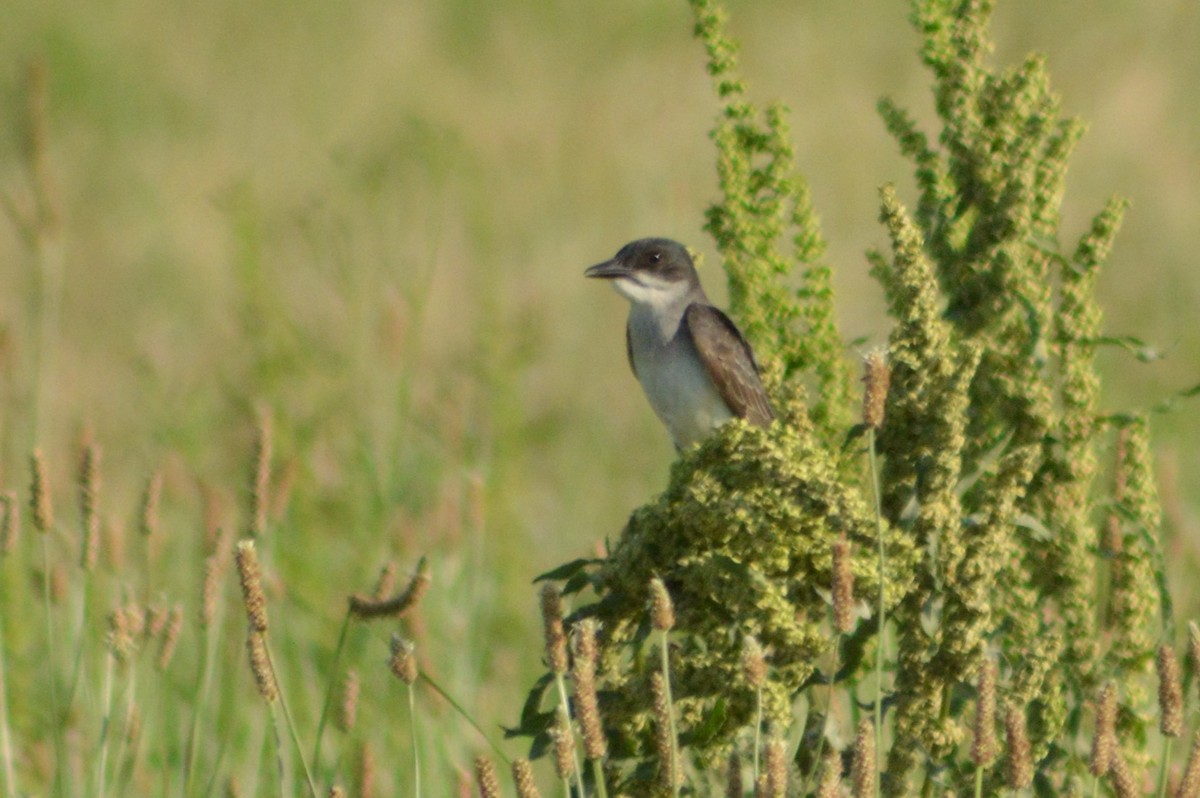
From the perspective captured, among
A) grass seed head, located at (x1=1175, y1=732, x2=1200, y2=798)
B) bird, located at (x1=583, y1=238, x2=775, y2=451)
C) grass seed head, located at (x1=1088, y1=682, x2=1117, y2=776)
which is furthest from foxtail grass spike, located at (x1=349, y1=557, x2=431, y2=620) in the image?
bird, located at (x1=583, y1=238, x2=775, y2=451)

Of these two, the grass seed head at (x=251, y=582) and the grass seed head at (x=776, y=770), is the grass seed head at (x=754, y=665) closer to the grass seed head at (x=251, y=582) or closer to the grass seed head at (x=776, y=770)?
the grass seed head at (x=776, y=770)

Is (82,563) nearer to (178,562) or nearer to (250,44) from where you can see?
(178,562)

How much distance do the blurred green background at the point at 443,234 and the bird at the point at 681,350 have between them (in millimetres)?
438

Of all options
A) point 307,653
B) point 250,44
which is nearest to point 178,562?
point 307,653

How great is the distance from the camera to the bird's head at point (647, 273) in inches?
251

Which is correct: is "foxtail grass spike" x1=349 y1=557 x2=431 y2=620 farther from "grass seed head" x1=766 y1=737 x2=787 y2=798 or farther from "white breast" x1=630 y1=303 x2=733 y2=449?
"white breast" x1=630 y1=303 x2=733 y2=449

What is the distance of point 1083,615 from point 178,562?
11.8 ft

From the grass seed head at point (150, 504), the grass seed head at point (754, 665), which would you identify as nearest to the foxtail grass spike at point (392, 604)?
the grass seed head at point (150, 504)

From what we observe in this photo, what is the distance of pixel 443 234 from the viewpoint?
11.6m

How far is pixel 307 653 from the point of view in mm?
5590

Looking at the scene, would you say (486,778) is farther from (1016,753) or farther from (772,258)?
(772,258)

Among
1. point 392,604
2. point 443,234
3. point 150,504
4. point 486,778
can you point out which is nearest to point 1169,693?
point 486,778

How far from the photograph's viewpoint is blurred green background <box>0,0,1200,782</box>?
6.64m

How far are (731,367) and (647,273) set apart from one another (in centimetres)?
41
